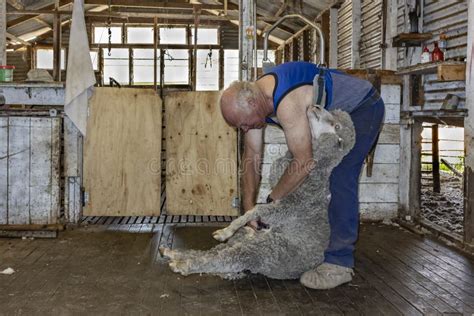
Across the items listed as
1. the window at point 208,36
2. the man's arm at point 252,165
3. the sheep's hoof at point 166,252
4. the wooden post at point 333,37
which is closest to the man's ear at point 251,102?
the man's arm at point 252,165

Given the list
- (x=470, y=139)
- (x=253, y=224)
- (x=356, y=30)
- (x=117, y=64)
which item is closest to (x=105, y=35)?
(x=117, y=64)

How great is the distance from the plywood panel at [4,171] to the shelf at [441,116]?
393cm

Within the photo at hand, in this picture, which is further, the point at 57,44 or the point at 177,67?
the point at 177,67

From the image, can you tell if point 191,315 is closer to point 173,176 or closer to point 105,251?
point 105,251

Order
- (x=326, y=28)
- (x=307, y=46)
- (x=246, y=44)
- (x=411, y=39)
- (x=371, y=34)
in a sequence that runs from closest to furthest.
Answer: (x=411, y=39) < (x=246, y=44) < (x=371, y=34) < (x=326, y=28) < (x=307, y=46)

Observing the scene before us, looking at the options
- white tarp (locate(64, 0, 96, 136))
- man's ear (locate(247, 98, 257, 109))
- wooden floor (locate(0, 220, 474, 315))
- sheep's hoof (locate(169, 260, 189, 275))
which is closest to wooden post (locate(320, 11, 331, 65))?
white tarp (locate(64, 0, 96, 136))

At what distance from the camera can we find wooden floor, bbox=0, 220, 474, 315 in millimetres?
2712

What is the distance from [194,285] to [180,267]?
0.58ft

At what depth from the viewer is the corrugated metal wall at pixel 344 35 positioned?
8.02m

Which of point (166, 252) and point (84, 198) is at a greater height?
point (84, 198)

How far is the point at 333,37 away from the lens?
8898 millimetres

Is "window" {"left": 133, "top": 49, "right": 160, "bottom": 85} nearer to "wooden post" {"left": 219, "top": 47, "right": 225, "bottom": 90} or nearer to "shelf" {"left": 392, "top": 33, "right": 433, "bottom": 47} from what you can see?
"wooden post" {"left": 219, "top": 47, "right": 225, "bottom": 90}

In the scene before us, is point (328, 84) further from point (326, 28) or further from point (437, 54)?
point (326, 28)

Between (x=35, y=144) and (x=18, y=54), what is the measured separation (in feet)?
44.2
